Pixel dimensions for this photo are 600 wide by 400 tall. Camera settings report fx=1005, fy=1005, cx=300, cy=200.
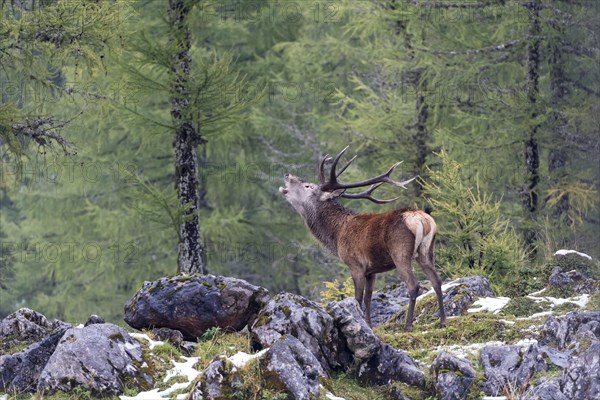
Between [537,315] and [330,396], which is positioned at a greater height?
[330,396]

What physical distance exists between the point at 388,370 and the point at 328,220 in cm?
385

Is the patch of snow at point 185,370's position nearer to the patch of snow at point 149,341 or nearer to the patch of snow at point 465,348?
the patch of snow at point 149,341

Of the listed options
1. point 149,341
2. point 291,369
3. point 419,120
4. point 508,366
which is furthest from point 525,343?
point 419,120

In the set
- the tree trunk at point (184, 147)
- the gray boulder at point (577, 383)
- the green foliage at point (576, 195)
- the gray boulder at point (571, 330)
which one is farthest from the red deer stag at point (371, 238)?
the green foliage at point (576, 195)

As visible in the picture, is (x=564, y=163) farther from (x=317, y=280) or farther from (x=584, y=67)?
(x=317, y=280)

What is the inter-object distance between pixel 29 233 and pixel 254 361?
27.8 meters

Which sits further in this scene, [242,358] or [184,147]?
[184,147]

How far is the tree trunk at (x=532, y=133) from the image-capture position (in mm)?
21953

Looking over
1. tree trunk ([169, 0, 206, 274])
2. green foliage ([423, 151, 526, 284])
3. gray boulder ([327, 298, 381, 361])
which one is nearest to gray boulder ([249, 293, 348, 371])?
gray boulder ([327, 298, 381, 361])

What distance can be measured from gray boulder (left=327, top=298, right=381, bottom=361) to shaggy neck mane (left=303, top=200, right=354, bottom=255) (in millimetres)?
2922

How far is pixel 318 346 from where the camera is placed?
34.7 ft

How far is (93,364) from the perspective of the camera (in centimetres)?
970

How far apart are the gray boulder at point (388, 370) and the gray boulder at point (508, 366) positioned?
71cm

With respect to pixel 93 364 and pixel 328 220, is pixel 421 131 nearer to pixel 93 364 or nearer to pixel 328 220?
pixel 328 220
